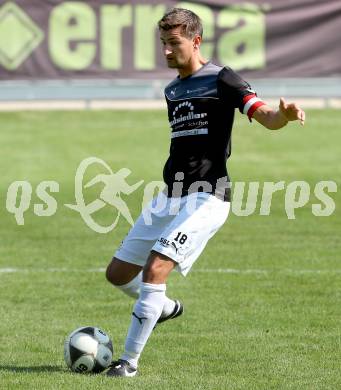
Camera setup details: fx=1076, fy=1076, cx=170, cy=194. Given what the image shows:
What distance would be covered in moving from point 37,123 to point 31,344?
15277 mm

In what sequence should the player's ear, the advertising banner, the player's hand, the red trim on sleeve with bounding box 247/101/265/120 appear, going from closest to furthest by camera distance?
the player's hand → the red trim on sleeve with bounding box 247/101/265/120 → the player's ear → the advertising banner

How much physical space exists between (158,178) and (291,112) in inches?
427

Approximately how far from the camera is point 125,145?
21203mm

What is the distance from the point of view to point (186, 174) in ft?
25.5

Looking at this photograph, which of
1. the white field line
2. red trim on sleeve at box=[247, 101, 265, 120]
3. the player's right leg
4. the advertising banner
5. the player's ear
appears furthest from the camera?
the advertising banner

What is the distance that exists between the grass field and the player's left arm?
5.82 ft

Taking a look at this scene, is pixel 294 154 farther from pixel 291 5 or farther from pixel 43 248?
pixel 43 248

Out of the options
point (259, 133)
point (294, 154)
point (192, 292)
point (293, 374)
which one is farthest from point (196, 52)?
point (259, 133)

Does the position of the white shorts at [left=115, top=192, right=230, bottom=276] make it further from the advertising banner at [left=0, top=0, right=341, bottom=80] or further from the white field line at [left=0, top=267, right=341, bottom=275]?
the advertising banner at [left=0, top=0, right=341, bottom=80]

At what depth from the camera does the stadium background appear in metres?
8.20

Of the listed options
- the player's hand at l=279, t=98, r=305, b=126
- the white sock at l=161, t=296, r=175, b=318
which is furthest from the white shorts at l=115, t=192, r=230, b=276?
the player's hand at l=279, t=98, r=305, b=126

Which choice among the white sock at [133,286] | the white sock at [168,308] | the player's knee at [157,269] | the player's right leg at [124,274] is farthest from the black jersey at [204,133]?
the white sock at [168,308]

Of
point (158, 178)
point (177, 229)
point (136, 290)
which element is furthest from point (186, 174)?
point (158, 178)

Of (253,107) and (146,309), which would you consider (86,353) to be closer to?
(146,309)
